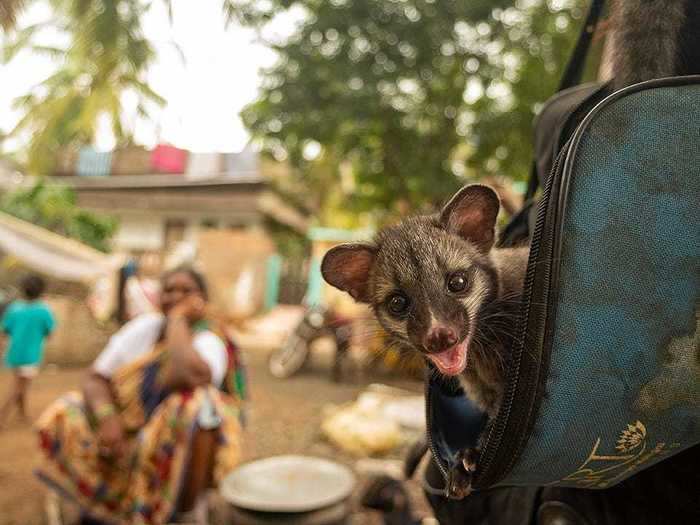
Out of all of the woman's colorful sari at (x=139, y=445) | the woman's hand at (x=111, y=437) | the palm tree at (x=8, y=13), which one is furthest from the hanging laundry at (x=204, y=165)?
the woman's hand at (x=111, y=437)

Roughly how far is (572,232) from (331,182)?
18.7 meters

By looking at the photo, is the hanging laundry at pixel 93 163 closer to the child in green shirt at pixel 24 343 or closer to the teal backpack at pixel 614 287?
the child in green shirt at pixel 24 343

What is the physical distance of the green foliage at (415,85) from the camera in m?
7.69

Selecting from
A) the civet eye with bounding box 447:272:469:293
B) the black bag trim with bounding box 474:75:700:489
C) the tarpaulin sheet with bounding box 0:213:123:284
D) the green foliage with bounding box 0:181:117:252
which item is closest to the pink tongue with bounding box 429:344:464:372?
the civet eye with bounding box 447:272:469:293

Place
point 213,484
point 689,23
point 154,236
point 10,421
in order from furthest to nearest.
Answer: point 154,236, point 10,421, point 213,484, point 689,23

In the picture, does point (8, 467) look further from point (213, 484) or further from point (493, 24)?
point (493, 24)

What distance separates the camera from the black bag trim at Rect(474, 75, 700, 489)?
2.80 ft

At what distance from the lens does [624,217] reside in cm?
86

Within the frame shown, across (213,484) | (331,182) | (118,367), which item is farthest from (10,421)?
(331,182)

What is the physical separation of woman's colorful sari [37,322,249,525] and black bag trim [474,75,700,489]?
8.99ft

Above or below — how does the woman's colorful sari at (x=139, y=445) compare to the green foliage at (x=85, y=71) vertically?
below

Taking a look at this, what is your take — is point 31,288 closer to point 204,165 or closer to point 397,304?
point 397,304

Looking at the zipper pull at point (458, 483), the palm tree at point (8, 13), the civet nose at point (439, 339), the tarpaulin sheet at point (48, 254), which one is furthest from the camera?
the tarpaulin sheet at point (48, 254)

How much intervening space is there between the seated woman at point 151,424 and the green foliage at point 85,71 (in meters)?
4.29
